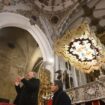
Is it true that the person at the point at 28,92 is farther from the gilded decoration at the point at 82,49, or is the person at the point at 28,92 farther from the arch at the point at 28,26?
the arch at the point at 28,26

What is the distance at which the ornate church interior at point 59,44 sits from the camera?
7441 mm

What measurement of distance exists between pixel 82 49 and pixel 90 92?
5.77ft

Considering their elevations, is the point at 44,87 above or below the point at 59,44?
below

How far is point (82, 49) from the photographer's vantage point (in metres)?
8.05

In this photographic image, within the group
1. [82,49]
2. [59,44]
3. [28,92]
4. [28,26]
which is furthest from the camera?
[28,26]

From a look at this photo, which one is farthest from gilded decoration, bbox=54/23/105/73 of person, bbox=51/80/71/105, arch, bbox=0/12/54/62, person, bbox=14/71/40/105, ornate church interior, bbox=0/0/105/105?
person, bbox=14/71/40/105

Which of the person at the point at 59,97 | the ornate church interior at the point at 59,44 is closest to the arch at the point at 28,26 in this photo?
the ornate church interior at the point at 59,44

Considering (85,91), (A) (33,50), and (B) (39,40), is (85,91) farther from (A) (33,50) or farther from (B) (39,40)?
(A) (33,50)

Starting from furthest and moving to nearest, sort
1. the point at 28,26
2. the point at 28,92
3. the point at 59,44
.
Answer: the point at 28,26 → the point at 59,44 → the point at 28,92

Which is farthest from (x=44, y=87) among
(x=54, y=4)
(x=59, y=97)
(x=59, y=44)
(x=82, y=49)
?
(x=59, y=97)

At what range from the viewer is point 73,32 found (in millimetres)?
7238

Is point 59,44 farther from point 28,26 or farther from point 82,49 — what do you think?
point 28,26

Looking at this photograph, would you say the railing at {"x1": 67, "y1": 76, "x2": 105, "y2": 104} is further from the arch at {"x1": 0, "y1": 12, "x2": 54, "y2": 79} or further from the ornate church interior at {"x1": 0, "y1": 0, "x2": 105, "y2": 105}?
the arch at {"x1": 0, "y1": 12, "x2": 54, "y2": 79}

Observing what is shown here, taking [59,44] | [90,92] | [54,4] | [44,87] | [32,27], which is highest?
[54,4]
